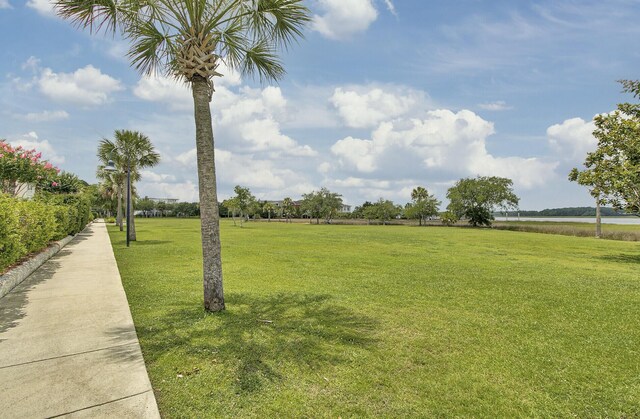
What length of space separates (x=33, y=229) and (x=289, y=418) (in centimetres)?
1095

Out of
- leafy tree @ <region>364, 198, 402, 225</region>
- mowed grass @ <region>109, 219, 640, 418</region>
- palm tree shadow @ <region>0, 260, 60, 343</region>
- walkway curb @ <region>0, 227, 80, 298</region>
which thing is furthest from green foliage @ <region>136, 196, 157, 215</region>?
mowed grass @ <region>109, 219, 640, 418</region>

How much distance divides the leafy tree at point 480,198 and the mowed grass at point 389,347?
5727 centimetres

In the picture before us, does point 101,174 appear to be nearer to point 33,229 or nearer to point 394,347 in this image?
point 33,229

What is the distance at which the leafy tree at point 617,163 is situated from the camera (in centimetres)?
1445

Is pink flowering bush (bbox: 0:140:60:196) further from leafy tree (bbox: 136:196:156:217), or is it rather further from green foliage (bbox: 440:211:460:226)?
leafy tree (bbox: 136:196:156:217)

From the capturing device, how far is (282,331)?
198 inches

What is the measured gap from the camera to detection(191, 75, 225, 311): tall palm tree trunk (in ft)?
18.9

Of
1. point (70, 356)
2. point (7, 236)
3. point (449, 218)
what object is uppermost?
point (7, 236)

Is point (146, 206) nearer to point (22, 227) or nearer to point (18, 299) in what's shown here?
point (22, 227)

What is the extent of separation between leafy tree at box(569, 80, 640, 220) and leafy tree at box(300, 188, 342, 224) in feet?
214

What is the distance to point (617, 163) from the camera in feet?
52.0

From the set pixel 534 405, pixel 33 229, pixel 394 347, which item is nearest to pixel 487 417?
pixel 534 405

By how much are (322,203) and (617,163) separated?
67203 millimetres

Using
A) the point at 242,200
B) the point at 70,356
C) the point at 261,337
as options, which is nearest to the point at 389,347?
the point at 261,337
